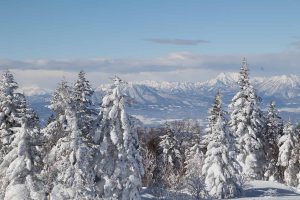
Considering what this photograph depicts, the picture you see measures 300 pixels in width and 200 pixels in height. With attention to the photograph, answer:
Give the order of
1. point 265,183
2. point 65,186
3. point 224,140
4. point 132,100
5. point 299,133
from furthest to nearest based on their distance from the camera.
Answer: point 299,133 < point 265,183 < point 224,140 < point 132,100 < point 65,186

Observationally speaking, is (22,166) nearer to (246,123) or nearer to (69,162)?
(69,162)

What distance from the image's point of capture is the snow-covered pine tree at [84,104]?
1681 inches

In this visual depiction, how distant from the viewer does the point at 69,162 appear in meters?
38.6

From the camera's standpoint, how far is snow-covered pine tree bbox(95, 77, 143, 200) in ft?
137

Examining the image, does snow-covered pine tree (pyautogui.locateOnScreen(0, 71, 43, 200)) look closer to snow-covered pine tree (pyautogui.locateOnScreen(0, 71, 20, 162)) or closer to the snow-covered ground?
snow-covered pine tree (pyautogui.locateOnScreen(0, 71, 20, 162))

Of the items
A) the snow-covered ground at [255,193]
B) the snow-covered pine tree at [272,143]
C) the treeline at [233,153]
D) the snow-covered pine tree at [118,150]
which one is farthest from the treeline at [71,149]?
the snow-covered pine tree at [272,143]

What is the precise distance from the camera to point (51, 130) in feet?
144

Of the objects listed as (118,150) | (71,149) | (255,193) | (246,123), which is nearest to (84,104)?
(118,150)

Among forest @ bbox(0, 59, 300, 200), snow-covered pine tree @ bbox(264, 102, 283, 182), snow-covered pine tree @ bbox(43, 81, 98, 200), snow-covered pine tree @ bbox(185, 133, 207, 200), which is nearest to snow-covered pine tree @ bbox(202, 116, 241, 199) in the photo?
forest @ bbox(0, 59, 300, 200)

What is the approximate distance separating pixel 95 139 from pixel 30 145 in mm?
5565

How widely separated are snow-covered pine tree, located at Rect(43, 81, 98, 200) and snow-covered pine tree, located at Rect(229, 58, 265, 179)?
33.9 meters

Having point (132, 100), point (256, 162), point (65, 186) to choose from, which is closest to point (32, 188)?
point (65, 186)

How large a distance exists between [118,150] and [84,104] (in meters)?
5.22

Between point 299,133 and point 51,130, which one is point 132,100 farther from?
point 299,133
